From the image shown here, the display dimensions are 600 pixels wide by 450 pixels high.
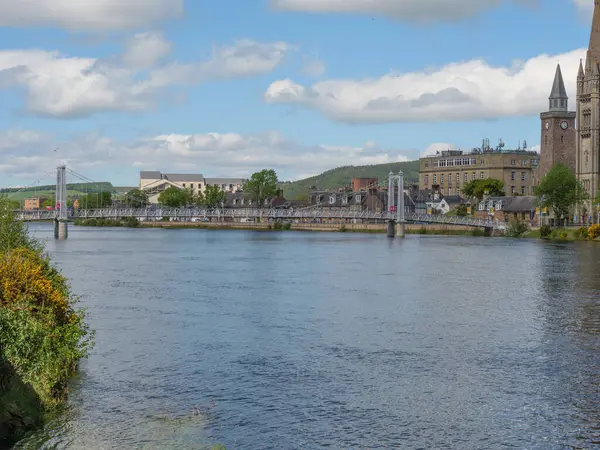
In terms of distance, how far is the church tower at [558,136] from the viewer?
17600cm

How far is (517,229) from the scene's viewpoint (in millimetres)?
138375

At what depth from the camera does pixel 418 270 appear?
70188mm

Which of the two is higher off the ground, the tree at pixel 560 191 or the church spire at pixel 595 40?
the church spire at pixel 595 40

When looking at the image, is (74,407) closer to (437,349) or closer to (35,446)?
(35,446)

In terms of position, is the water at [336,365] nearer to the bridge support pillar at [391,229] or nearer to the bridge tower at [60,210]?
the bridge tower at [60,210]

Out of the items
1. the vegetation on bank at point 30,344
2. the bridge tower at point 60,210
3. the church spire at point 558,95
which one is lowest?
the vegetation on bank at point 30,344

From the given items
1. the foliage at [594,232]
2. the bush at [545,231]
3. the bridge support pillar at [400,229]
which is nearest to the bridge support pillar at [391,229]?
the bridge support pillar at [400,229]

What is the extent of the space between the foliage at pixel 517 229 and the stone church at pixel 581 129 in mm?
17529

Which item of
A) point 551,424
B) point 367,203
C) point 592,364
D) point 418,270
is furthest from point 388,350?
point 367,203

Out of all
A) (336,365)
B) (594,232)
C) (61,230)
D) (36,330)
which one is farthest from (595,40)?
(36,330)

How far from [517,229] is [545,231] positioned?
790cm

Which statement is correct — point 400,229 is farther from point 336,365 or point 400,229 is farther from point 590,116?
point 336,365

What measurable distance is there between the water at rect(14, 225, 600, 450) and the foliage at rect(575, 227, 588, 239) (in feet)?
208

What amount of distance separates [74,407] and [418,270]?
163 ft
